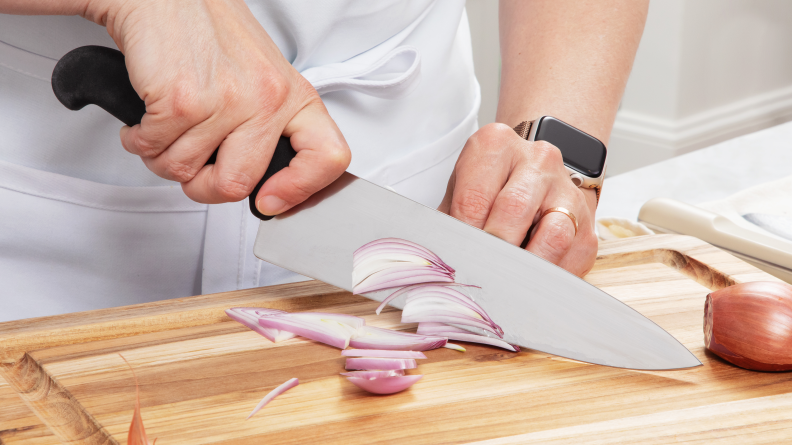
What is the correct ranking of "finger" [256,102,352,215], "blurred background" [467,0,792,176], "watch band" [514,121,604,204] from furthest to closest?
1. "blurred background" [467,0,792,176]
2. "watch band" [514,121,604,204]
3. "finger" [256,102,352,215]

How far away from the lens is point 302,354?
70cm

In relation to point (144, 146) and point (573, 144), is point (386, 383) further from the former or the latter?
point (573, 144)

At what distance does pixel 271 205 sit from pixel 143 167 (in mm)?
216

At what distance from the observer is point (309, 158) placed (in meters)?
0.68

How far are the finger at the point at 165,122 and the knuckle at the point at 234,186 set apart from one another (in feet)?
0.21

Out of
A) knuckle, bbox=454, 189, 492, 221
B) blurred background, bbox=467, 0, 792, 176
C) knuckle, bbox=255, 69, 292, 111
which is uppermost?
knuckle, bbox=255, 69, 292, 111

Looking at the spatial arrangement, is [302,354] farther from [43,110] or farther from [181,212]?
[43,110]

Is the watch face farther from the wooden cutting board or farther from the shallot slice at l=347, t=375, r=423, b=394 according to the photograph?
the shallot slice at l=347, t=375, r=423, b=394

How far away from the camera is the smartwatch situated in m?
0.87

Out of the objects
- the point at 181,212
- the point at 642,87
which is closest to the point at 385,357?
the point at 181,212

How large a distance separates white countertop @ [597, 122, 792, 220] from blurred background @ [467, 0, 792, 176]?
1.31 m

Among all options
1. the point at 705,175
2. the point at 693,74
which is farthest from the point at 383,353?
the point at 693,74

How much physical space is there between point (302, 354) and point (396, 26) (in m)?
0.47

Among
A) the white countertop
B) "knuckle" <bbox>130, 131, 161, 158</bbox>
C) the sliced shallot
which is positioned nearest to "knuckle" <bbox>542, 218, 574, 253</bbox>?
the sliced shallot
